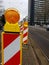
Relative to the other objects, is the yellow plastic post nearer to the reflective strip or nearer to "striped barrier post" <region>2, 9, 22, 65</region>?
"striped barrier post" <region>2, 9, 22, 65</region>

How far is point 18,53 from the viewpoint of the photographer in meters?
6.23

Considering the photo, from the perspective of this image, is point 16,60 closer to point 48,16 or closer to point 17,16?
point 17,16

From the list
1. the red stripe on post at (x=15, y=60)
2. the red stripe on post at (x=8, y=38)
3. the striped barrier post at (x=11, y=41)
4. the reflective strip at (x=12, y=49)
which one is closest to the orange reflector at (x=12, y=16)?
the striped barrier post at (x=11, y=41)

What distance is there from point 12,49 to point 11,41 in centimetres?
16

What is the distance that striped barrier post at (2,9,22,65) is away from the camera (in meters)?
6.09

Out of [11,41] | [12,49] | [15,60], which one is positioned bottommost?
[15,60]

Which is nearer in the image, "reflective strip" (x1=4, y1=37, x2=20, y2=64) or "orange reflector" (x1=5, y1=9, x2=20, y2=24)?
"orange reflector" (x1=5, y1=9, x2=20, y2=24)

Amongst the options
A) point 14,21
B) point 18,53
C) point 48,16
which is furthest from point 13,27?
point 48,16

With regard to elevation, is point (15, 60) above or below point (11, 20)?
below

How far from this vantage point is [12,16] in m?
6.05

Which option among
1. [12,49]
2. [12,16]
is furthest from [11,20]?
[12,49]

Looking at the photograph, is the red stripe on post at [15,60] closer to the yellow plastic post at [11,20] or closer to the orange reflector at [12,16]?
the yellow plastic post at [11,20]

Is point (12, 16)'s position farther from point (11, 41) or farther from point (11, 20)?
point (11, 41)

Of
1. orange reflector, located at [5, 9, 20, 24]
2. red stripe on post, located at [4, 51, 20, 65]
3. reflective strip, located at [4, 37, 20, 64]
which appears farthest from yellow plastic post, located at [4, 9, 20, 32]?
red stripe on post, located at [4, 51, 20, 65]
